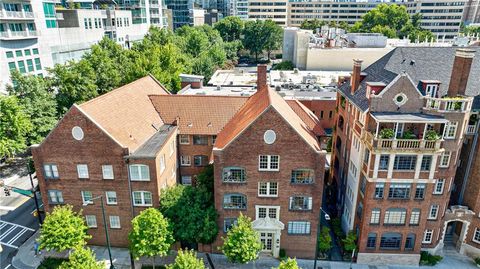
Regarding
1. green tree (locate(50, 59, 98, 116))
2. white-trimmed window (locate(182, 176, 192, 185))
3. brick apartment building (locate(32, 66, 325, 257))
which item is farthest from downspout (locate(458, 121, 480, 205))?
green tree (locate(50, 59, 98, 116))

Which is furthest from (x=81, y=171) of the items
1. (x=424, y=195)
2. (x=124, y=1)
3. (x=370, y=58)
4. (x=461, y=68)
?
(x=124, y=1)

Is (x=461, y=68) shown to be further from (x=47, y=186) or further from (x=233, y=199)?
(x=47, y=186)

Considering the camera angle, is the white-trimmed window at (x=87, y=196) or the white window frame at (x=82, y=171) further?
the white-trimmed window at (x=87, y=196)

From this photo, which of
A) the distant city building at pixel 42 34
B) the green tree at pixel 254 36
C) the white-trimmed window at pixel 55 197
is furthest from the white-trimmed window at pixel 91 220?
the green tree at pixel 254 36

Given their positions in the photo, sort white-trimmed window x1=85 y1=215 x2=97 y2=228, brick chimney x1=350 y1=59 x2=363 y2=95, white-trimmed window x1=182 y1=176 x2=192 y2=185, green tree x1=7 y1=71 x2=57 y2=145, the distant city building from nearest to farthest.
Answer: white-trimmed window x1=85 y1=215 x2=97 y2=228
brick chimney x1=350 y1=59 x2=363 y2=95
white-trimmed window x1=182 y1=176 x2=192 y2=185
green tree x1=7 y1=71 x2=57 y2=145
the distant city building

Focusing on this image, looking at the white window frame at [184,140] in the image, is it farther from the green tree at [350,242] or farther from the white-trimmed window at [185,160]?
the green tree at [350,242]

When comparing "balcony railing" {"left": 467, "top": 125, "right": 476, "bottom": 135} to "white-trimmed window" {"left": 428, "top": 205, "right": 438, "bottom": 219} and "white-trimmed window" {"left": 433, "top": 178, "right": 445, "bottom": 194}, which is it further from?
"white-trimmed window" {"left": 428, "top": 205, "right": 438, "bottom": 219}
